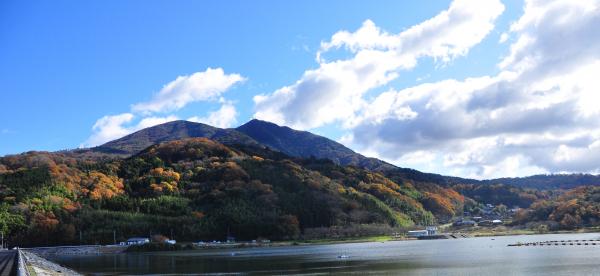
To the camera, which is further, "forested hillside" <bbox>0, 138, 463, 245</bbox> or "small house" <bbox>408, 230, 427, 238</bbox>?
"small house" <bbox>408, 230, 427, 238</bbox>

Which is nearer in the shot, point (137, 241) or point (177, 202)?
Answer: point (137, 241)

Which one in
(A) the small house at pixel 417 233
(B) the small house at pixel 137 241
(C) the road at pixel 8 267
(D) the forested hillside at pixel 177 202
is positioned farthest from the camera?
(A) the small house at pixel 417 233

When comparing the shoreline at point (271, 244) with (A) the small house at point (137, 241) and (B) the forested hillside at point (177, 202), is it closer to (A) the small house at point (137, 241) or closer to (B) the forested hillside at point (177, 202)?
(A) the small house at point (137, 241)

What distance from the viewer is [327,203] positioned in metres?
159

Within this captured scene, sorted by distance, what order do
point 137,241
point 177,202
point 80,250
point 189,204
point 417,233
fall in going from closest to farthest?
point 80,250, point 137,241, point 177,202, point 189,204, point 417,233

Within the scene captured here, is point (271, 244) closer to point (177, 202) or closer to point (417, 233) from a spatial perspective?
point (177, 202)

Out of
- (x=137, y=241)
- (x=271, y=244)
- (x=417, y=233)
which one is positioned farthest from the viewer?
(x=417, y=233)

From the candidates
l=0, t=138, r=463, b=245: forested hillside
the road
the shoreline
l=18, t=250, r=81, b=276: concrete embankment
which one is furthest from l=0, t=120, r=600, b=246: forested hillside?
l=18, t=250, r=81, b=276: concrete embankment

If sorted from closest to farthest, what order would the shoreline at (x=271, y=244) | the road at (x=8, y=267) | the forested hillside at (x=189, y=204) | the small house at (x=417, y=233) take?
the road at (x=8, y=267), the shoreline at (x=271, y=244), the forested hillside at (x=189, y=204), the small house at (x=417, y=233)

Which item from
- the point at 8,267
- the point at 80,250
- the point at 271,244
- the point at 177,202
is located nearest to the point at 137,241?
the point at 80,250

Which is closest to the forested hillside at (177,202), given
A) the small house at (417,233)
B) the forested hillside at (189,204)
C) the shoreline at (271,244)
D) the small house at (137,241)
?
the forested hillside at (189,204)

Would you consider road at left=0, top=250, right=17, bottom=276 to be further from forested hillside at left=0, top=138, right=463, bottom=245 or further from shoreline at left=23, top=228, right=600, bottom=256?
forested hillside at left=0, top=138, right=463, bottom=245

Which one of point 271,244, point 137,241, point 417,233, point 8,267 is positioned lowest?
point 417,233

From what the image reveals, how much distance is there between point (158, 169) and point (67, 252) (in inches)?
2302
